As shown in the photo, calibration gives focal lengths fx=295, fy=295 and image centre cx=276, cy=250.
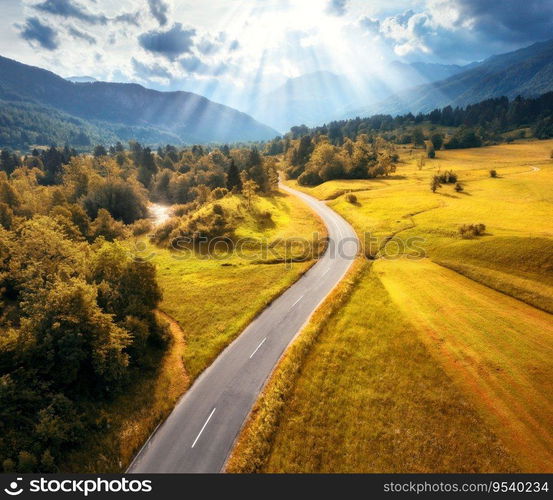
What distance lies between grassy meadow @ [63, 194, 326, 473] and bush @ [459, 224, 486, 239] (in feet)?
94.8

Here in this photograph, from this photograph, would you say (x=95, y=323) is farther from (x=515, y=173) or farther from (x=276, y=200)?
(x=515, y=173)

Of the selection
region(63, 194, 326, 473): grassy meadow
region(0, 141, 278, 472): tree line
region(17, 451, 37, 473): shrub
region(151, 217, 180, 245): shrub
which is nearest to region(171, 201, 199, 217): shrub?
region(63, 194, 326, 473): grassy meadow

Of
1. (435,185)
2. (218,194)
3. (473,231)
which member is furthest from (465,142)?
(218,194)

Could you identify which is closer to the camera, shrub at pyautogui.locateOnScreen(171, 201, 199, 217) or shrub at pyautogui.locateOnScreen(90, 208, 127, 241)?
shrub at pyautogui.locateOnScreen(90, 208, 127, 241)

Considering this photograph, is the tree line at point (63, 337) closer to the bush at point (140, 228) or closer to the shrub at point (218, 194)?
the bush at point (140, 228)

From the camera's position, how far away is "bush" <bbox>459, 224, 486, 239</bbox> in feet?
188

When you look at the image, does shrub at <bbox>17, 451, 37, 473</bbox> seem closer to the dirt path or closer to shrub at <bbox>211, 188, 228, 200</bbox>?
the dirt path

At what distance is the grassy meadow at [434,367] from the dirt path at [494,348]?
0.38 feet

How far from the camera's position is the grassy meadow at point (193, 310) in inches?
964

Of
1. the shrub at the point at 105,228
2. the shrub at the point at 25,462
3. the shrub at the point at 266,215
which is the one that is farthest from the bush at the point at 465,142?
the shrub at the point at 25,462

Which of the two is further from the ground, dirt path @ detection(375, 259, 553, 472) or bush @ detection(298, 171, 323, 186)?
bush @ detection(298, 171, 323, 186)

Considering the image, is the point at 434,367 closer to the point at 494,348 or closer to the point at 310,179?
the point at 494,348

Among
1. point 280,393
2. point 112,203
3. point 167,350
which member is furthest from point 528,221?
point 112,203

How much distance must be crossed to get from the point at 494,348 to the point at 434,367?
790 cm
